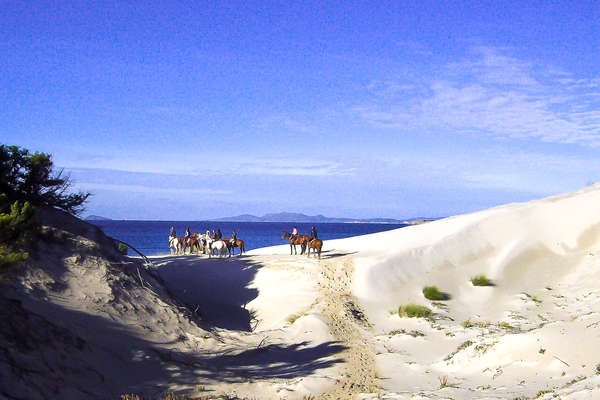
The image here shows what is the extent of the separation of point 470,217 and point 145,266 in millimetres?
23497

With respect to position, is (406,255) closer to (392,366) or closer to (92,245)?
(392,366)

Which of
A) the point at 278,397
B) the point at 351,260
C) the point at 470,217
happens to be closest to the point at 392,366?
the point at 278,397

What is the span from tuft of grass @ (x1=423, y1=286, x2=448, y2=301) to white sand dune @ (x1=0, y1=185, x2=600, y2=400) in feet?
1.01

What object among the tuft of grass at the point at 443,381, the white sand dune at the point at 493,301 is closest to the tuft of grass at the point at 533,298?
the white sand dune at the point at 493,301

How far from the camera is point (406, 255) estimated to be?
28.4 m

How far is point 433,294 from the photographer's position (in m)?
24.3

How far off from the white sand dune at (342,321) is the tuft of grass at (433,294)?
0.31m

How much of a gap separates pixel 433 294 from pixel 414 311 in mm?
2703

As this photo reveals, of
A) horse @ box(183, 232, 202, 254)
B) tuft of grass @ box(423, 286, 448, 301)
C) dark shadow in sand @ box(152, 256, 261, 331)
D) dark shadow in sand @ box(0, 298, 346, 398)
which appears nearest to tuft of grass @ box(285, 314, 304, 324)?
dark shadow in sand @ box(152, 256, 261, 331)

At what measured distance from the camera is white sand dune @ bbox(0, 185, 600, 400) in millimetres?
12195

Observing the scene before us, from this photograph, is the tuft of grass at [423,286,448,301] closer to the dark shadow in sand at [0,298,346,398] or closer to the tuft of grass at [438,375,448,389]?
the dark shadow in sand at [0,298,346,398]

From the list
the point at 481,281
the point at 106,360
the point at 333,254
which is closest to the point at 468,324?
the point at 481,281

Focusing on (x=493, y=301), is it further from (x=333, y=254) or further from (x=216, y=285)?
(x=216, y=285)

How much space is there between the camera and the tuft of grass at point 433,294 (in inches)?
953
